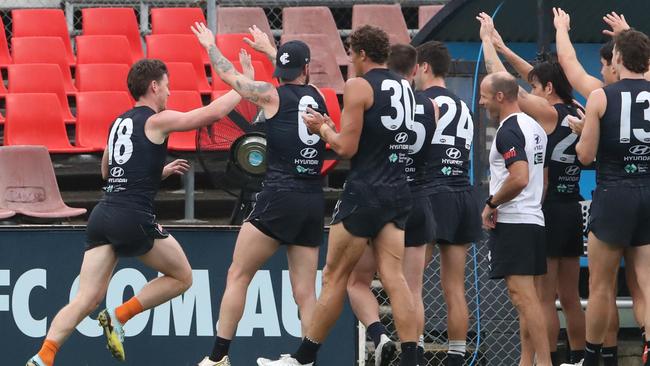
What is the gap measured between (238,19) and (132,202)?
656 cm

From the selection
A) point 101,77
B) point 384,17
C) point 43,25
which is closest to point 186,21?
point 101,77

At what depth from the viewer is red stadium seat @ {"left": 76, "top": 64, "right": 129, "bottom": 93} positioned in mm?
14633

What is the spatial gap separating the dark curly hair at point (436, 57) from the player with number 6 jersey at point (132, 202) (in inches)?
51.5

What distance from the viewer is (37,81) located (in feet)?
47.5

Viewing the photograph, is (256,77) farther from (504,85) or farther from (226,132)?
(504,85)

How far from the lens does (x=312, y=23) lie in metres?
15.8

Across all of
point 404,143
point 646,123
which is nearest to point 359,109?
point 404,143

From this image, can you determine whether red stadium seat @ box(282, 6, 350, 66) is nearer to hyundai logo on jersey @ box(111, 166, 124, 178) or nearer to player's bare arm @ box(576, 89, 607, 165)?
hyundai logo on jersey @ box(111, 166, 124, 178)

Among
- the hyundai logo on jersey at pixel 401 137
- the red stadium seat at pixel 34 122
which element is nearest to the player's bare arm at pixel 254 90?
the hyundai logo on jersey at pixel 401 137

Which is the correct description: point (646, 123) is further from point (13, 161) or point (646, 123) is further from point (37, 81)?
point (37, 81)

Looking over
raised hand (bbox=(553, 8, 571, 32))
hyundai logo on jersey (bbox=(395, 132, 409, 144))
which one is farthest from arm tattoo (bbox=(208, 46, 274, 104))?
raised hand (bbox=(553, 8, 571, 32))

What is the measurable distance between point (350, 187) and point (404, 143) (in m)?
0.47

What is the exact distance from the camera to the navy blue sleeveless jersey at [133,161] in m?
9.60

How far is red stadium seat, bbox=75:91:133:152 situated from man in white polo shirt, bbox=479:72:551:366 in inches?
196
